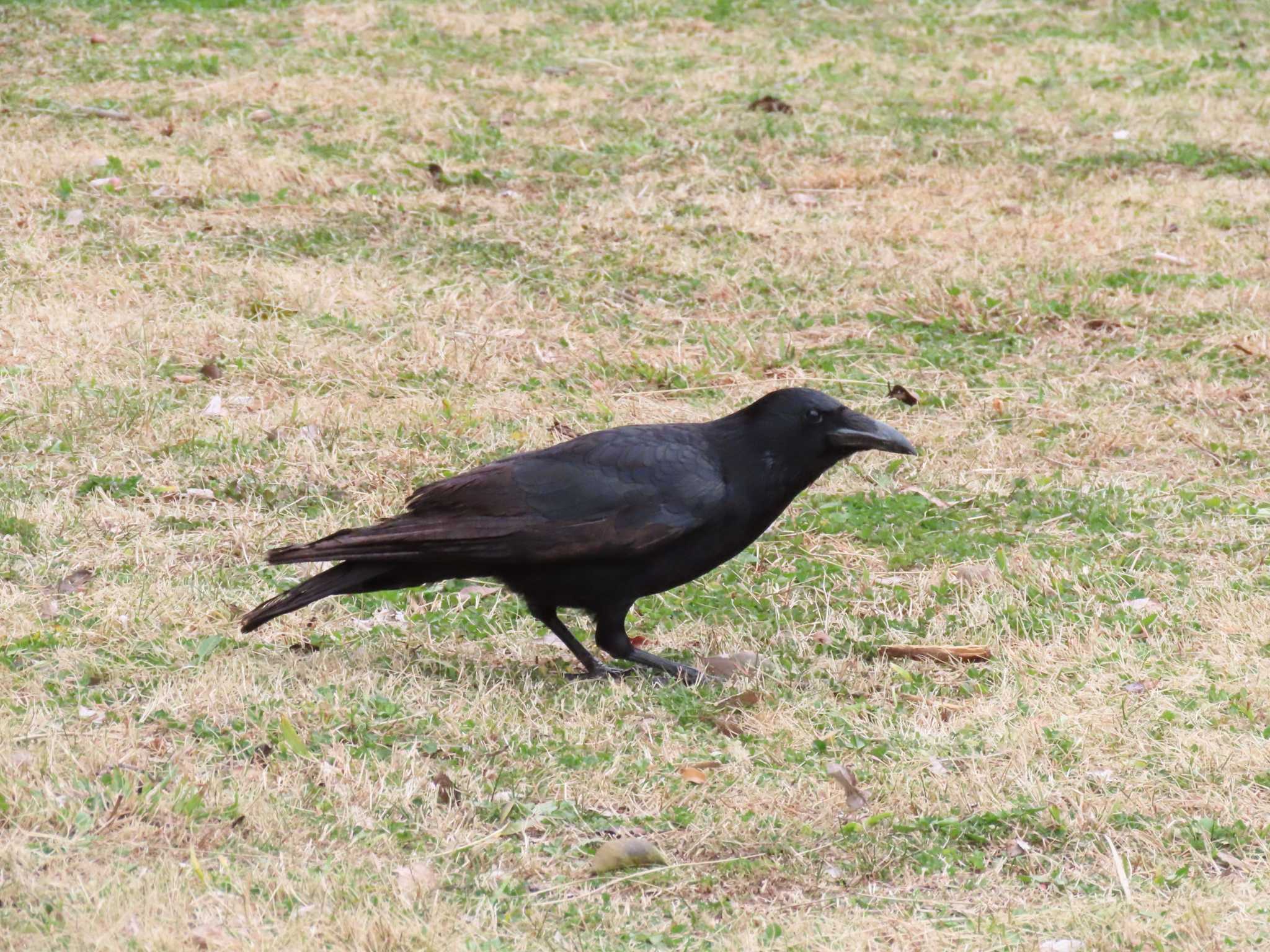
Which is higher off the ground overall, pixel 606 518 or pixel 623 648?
pixel 606 518

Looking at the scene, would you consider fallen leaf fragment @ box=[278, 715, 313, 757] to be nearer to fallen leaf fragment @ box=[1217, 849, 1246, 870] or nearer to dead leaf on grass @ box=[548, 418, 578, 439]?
fallen leaf fragment @ box=[1217, 849, 1246, 870]

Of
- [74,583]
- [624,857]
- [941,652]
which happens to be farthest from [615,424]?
[624,857]

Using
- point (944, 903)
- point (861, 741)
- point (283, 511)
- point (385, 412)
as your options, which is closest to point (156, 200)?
point (385, 412)

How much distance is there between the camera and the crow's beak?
5.09 meters

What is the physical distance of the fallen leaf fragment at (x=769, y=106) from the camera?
11.8 meters

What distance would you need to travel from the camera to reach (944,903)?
375 cm

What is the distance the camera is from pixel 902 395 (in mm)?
7387

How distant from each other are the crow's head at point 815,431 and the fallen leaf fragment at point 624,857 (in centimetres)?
158

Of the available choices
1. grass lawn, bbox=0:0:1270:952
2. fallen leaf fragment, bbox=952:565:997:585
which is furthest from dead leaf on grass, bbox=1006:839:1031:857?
→ fallen leaf fragment, bbox=952:565:997:585

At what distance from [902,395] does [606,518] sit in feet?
9.19

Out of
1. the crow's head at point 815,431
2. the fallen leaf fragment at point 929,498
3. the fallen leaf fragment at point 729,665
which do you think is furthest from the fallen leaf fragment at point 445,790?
the fallen leaf fragment at point 929,498

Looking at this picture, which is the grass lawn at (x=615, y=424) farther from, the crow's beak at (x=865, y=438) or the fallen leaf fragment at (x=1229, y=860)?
the crow's beak at (x=865, y=438)

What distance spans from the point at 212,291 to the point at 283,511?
2.42 metres

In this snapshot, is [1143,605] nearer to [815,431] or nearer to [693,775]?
[815,431]
